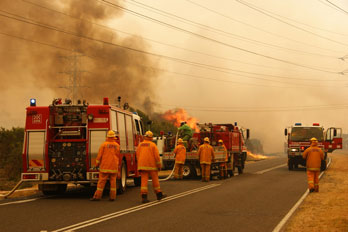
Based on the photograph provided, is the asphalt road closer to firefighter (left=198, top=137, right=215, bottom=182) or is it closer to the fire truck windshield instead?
firefighter (left=198, top=137, right=215, bottom=182)

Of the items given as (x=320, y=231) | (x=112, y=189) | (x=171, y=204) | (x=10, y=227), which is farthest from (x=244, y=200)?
(x=10, y=227)

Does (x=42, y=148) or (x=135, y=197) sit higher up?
(x=42, y=148)

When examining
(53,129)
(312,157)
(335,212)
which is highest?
(53,129)

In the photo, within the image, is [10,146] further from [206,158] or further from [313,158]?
[313,158]

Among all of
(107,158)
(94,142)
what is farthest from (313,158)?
(94,142)

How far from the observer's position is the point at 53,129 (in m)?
13.9

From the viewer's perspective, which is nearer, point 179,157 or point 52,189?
point 52,189

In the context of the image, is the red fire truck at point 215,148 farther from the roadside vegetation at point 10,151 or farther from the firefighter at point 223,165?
the roadside vegetation at point 10,151

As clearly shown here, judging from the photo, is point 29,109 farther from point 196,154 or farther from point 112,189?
point 196,154

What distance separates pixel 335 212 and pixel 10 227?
7032 millimetres

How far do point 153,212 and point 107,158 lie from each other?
2723 mm

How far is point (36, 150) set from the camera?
528 inches

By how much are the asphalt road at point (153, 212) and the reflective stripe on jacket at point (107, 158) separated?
86 cm

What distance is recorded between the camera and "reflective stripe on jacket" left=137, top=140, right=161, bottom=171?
40.0 ft
